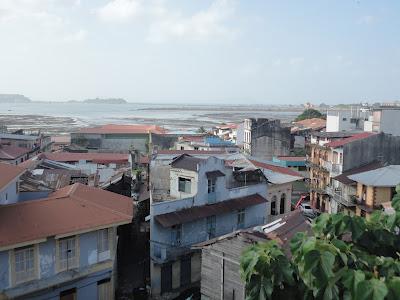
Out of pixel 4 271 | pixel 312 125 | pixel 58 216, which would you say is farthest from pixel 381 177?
pixel 312 125

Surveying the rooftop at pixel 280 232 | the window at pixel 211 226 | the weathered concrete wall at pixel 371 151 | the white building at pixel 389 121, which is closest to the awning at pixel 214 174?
the window at pixel 211 226

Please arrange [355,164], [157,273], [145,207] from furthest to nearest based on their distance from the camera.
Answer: [355,164], [145,207], [157,273]

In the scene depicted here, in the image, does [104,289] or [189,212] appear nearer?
[104,289]

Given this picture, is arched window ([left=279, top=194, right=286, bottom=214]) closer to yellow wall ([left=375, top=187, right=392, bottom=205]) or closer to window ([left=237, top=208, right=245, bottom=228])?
yellow wall ([left=375, top=187, right=392, bottom=205])

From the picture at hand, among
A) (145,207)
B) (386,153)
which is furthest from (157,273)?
(386,153)

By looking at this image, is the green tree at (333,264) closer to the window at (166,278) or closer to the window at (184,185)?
the window at (166,278)

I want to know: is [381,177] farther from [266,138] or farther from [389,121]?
[266,138]

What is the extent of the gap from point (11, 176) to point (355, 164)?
28.7m

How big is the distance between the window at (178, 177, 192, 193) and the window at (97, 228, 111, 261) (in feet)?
23.6

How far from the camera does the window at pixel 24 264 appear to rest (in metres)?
15.8

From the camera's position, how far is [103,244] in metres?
18.3

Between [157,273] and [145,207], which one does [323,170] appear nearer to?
A: [145,207]

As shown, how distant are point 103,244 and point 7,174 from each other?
17.8ft

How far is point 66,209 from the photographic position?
58.3 ft
